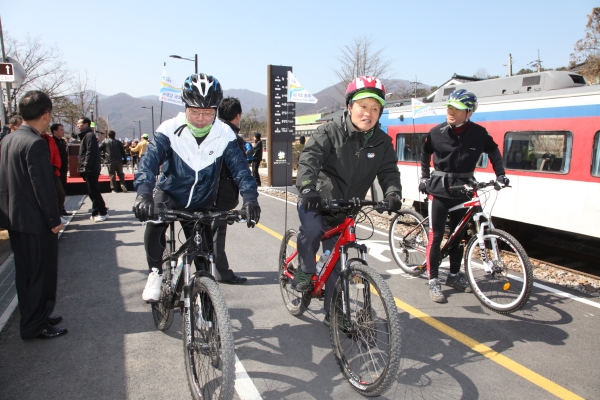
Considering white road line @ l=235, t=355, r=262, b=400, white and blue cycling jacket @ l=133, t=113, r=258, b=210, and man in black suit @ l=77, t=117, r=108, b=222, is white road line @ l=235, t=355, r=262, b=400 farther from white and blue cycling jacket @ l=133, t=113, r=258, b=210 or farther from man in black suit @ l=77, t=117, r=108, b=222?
man in black suit @ l=77, t=117, r=108, b=222

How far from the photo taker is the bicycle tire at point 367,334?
2.72 meters

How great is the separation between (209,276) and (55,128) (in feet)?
26.7

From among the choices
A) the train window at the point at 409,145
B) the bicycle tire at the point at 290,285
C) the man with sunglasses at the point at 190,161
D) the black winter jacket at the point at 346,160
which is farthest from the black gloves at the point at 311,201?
the train window at the point at 409,145

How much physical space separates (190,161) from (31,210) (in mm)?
1550

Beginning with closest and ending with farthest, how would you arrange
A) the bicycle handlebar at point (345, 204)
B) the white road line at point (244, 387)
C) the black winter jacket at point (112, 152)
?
the white road line at point (244, 387), the bicycle handlebar at point (345, 204), the black winter jacket at point (112, 152)

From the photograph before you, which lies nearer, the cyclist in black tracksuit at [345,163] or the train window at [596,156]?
the cyclist in black tracksuit at [345,163]

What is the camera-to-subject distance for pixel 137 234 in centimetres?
803

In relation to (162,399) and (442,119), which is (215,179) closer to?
(162,399)

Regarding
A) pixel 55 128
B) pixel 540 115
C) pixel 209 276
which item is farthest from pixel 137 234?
pixel 540 115

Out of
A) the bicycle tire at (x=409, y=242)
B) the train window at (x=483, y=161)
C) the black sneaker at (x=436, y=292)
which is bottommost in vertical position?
the black sneaker at (x=436, y=292)

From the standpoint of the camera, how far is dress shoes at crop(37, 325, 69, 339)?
382 centimetres

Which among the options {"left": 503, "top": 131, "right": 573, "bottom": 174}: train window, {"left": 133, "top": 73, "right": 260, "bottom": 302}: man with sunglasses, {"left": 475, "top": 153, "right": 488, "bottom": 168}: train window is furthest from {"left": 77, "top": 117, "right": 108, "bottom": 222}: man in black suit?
{"left": 503, "top": 131, "right": 573, "bottom": 174}: train window

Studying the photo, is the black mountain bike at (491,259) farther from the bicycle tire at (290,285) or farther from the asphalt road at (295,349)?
the bicycle tire at (290,285)

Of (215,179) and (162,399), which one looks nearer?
(162,399)
